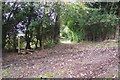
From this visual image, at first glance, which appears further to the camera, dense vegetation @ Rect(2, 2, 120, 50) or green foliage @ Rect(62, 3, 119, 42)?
green foliage @ Rect(62, 3, 119, 42)

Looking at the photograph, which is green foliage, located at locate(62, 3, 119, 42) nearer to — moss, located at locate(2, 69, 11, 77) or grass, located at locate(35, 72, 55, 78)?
moss, located at locate(2, 69, 11, 77)

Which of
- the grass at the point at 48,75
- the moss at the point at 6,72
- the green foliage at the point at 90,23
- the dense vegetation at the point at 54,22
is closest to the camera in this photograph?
the grass at the point at 48,75

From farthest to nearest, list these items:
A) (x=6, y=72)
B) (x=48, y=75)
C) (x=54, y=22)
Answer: (x=54, y=22) → (x=6, y=72) → (x=48, y=75)

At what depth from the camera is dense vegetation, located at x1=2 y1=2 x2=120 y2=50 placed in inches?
218

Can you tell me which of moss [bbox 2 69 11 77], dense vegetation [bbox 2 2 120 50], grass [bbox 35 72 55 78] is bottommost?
moss [bbox 2 69 11 77]

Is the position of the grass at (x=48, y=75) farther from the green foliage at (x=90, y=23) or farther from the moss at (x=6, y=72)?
the green foliage at (x=90, y=23)

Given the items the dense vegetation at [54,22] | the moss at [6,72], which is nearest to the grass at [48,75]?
the moss at [6,72]

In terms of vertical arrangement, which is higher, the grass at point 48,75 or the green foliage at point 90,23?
the green foliage at point 90,23

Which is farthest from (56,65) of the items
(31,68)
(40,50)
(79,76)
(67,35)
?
(67,35)

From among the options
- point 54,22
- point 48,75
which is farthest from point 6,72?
point 54,22

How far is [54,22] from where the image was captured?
6562 mm

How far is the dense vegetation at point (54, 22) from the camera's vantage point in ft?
18.2

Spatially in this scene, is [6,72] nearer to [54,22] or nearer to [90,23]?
[54,22]

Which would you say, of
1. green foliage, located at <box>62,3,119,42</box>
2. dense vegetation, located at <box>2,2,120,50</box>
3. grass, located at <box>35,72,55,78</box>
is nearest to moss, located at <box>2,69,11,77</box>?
grass, located at <box>35,72,55,78</box>
